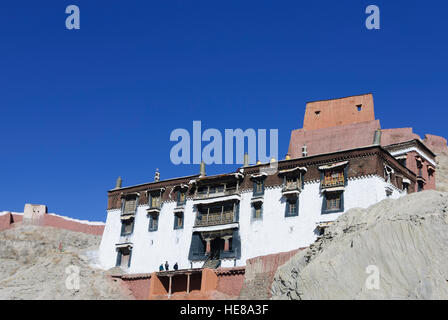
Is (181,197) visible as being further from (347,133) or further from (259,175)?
(347,133)

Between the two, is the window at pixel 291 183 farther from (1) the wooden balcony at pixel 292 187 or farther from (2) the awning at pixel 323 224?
(2) the awning at pixel 323 224

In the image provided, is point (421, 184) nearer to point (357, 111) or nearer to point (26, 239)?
point (357, 111)

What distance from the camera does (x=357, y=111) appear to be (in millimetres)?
55781

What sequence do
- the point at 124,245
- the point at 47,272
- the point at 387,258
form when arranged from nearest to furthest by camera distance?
the point at 387,258 → the point at 47,272 → the point at 124,245

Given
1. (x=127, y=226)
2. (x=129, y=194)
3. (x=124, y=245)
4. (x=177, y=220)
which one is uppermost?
(x=129, y=194)

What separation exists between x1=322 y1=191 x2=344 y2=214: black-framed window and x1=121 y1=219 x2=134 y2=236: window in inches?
768

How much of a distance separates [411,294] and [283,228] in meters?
17.3

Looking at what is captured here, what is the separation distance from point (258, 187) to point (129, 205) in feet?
46.7

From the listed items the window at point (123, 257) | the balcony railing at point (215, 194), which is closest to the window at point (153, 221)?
the window at point (123, 257)

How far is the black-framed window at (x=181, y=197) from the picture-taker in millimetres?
50959

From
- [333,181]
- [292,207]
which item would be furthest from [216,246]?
[333,181]

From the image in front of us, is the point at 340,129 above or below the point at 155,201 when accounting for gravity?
above

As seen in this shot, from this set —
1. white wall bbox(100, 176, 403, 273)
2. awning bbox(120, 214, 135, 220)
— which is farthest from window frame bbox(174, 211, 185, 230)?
awning bbox(120, 214, 135, 220)

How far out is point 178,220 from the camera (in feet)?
A: 166
